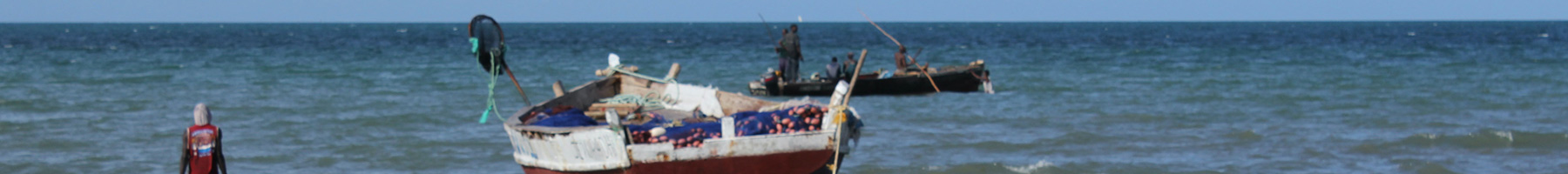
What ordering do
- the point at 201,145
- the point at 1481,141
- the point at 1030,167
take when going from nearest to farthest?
1. the point at 201,145
2. the point at 1030,167
3. the point at 1481,141

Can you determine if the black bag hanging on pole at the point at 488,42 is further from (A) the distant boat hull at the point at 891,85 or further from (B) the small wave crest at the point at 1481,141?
(A) the distant boat hull at the point at 891,85

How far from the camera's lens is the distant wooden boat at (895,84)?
24.7 meters

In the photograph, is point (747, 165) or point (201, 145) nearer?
point (201, 145)

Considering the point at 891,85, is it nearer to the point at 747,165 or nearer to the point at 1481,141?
the point at 1481,141

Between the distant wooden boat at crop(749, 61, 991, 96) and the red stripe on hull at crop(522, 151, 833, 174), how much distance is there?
508 inches

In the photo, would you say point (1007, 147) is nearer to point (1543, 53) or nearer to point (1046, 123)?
point (1046, 123)

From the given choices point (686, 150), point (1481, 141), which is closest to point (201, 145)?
point (686, 150)

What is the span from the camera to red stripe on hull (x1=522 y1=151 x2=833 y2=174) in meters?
11.4

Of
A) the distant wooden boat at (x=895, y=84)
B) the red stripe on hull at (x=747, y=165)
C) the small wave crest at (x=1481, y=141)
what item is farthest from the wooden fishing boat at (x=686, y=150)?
the distant wooden boat at (x=895, y=84)

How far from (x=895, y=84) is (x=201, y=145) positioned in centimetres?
1572

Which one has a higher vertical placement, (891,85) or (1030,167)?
(891,85)

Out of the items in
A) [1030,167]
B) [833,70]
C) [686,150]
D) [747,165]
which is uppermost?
[833,70]

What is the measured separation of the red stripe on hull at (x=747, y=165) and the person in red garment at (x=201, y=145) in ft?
9.24

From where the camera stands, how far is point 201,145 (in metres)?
10.2
